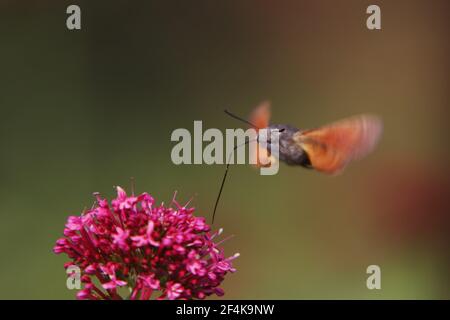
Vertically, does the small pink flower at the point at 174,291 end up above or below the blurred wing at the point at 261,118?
below

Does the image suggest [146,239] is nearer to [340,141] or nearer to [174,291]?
[174,291]

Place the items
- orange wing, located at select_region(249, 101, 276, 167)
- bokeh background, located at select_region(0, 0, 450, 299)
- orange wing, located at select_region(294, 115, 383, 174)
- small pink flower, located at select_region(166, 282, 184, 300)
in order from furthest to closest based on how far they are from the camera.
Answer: bokeh background, located at select_region(0, 0, 450, 299), orange wing, located at select_region(249, 101, 276, 167), orange wing, located at select_region(294, 115, 383, 174), small pink flower, located at select_region(166, 282, 184, 300)

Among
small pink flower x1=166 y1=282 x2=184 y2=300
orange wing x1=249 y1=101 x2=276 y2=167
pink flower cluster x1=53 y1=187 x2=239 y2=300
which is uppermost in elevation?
orange wing x1=249 y1=101 x2=276 y2=167

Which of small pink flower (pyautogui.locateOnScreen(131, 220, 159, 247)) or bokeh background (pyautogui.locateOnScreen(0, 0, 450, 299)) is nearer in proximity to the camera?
small pink flower (pyautogui.locateOnScreen(131, 220, 159, 247))

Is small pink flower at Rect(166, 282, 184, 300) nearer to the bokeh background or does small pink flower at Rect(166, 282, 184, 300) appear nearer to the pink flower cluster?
the pink flower cluster

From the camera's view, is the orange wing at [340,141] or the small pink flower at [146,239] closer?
the small pink flower at [146,239]

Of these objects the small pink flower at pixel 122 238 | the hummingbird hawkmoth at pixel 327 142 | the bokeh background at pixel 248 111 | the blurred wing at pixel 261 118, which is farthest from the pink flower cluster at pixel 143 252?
the bokeh background at pixel 248 111

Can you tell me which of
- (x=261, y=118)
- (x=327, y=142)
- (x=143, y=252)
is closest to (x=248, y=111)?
(x=261, y=118)

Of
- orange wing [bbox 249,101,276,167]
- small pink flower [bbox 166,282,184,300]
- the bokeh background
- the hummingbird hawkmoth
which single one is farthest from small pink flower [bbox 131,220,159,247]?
the bokeh background

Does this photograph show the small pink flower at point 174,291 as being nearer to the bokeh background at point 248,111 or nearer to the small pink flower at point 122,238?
the small pink flower at point 122,238
